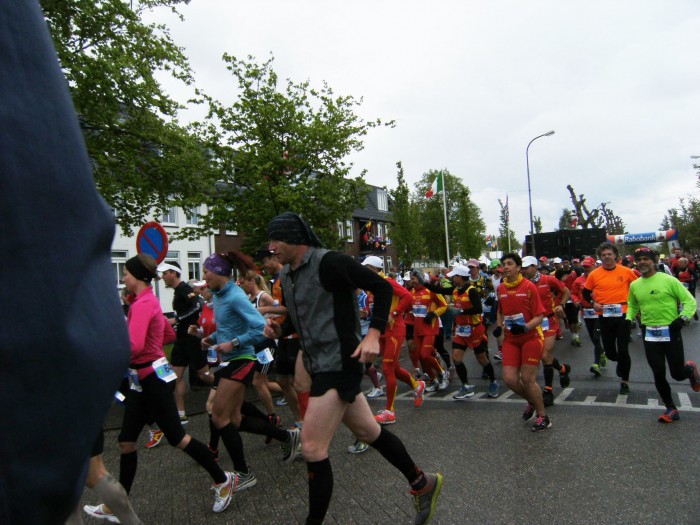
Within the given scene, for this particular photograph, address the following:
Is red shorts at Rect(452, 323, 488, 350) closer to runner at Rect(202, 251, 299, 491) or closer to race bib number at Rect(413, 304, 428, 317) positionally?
race bib number at Rect(413, 304, 428, 317)

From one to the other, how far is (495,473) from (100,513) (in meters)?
3.18

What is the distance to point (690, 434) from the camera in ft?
17.8

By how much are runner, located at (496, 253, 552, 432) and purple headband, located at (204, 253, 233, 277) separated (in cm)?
336

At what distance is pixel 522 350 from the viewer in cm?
633

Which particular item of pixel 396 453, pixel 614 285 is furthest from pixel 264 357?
pixel 614 285

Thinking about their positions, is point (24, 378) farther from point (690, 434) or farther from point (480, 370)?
point (480, 370)

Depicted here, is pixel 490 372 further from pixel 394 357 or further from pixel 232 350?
pixel 232 350

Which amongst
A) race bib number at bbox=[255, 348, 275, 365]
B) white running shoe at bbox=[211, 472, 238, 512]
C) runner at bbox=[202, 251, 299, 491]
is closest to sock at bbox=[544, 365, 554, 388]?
race bib number at bbox=[255, 348, 275, 365]

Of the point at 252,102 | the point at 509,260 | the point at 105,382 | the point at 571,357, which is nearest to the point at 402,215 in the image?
the point at 252,102

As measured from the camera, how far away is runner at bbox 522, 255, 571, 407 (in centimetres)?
742

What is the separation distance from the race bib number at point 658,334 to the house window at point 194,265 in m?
27.2

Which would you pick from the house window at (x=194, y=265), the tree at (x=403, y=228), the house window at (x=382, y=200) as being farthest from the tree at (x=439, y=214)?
the house window at (x=194, y=265)

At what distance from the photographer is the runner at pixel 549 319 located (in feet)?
24.3

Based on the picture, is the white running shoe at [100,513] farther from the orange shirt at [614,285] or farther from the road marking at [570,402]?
the orange shirt at [614,285]
